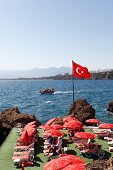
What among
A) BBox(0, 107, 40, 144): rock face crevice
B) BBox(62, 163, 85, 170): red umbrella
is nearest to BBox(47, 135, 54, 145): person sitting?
BBox(0, 107, 40, 144): rock face crevice

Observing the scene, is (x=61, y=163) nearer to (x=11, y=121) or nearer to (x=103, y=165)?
(x=103, y=165)

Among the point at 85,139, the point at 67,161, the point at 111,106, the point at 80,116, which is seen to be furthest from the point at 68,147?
the point at 111,106

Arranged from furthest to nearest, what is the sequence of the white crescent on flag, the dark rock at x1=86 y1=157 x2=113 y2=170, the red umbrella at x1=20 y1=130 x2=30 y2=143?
the white crescent on flag, the red umbrella at x1=20 y1=130 x2=30 y2=143, the dark rock at x1=86 y1=157 x2=113 y2=170

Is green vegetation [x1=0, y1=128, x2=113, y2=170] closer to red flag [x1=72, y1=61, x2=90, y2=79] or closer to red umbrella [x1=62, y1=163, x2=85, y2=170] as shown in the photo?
red umbrella [x1=62, y1=163, x2=85, y2=170]

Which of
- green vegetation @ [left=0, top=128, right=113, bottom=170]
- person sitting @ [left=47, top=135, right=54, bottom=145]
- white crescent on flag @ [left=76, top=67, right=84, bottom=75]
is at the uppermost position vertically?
white crescent on flag @ [left=76, top=67, right=84, bottom=75]

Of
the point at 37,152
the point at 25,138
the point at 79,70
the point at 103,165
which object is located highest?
the point at 79,70

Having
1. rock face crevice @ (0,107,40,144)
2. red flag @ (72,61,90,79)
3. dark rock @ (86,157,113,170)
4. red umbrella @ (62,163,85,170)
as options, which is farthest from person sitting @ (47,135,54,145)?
red flag @ (72,61,90,79)

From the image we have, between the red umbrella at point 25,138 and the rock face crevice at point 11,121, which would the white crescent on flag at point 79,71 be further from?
the red umbrella at point 25,138

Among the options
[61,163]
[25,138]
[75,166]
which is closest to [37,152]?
[25,138]

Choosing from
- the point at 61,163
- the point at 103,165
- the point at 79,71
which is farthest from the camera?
the point at 79,71

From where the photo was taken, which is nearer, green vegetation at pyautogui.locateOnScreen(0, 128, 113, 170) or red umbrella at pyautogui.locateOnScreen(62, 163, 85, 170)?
red umbrella at pyautogui.locateOnScreen(62, 163, 85, 170)

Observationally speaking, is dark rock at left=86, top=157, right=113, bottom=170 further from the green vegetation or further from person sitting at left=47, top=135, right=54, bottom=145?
person sitting at left=47, top=135, right=54, bottom=145

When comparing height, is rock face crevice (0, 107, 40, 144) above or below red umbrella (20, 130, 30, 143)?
below

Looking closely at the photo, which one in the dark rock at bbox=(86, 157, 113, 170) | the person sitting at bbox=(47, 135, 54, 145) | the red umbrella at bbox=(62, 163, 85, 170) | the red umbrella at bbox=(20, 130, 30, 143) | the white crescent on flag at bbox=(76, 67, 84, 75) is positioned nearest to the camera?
the red umbrella at bbox=(62, 163, 85, 170)
